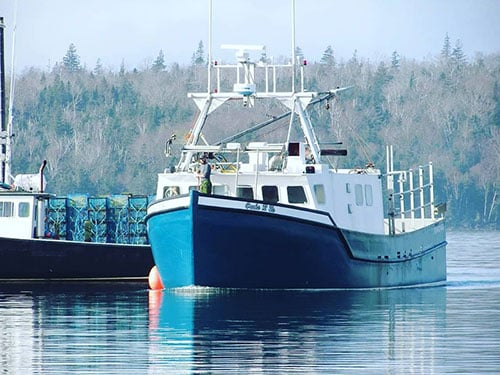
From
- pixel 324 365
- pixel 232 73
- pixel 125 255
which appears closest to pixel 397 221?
pixel 125 255

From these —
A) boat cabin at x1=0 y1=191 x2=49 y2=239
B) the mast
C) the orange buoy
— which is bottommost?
the orange buoy

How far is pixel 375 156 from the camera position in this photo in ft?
450

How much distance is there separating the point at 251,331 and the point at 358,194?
42.6 feet

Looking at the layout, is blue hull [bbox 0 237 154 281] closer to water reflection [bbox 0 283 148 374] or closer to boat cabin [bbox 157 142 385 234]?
water reflection [bbox 0 283 148 374]

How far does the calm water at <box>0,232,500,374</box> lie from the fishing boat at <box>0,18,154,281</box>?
337 centimetres

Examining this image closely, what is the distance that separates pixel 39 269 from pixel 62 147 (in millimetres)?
87093

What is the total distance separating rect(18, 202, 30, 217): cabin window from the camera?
5516cm

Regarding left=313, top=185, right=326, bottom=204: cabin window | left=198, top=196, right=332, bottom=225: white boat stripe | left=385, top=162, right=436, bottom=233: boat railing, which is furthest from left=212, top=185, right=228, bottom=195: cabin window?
left=385, top=162, right=436, bottom=233: boat railing

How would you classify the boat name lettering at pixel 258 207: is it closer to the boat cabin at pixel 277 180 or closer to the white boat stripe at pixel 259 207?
the white boat stripe at pixel 259 207

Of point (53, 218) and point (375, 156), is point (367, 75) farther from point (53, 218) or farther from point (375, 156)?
point (53, 218)

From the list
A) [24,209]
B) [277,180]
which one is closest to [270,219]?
[277,180]

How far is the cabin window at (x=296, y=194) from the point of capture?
47312 millimetres

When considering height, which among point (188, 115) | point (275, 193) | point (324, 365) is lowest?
point (324, 365)

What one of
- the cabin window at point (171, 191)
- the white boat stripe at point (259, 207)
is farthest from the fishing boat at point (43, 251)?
the white boat stripe at point (259, 207)
